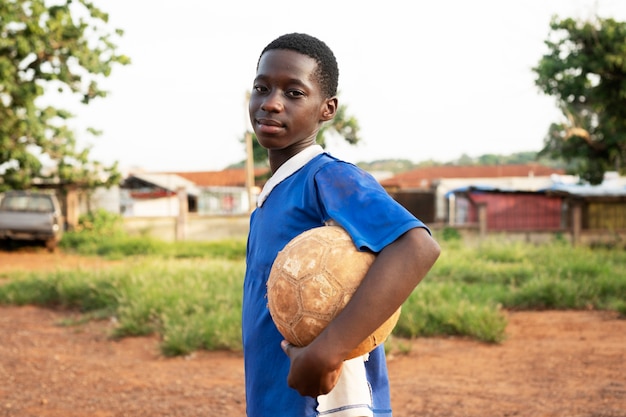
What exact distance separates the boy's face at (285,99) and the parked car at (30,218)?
17.5 m

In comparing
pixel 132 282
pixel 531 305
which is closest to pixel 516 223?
pixel 531 305

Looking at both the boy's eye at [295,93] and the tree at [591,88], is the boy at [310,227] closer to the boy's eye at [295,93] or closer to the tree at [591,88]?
the boy's eye at [295,93]

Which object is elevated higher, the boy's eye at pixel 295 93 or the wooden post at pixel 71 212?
the boy's eye at pixel 295 93

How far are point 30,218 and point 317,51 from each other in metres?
17.7

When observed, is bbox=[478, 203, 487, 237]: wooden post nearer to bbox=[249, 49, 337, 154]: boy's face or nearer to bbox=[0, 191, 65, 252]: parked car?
bbox=[0, 191, 65, 252]: parked car

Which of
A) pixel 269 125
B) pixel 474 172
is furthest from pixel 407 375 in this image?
pixel 474 172

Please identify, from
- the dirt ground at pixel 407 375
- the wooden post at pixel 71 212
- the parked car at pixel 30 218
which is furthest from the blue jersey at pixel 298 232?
the wooden post at pixel 71 212

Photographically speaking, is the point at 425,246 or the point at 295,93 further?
the point at 295,93

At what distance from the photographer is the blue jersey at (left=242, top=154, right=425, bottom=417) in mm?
1442

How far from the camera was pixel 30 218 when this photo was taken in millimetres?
17828

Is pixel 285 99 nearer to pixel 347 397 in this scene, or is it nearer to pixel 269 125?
pixel 269 125

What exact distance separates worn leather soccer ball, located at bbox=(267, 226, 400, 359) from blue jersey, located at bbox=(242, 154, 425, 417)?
4cm

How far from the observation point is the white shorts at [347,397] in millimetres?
1562

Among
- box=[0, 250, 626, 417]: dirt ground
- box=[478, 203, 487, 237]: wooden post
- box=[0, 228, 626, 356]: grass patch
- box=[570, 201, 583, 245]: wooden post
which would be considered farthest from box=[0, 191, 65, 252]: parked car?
box=[570, 201, 583, 245]: wooden post
